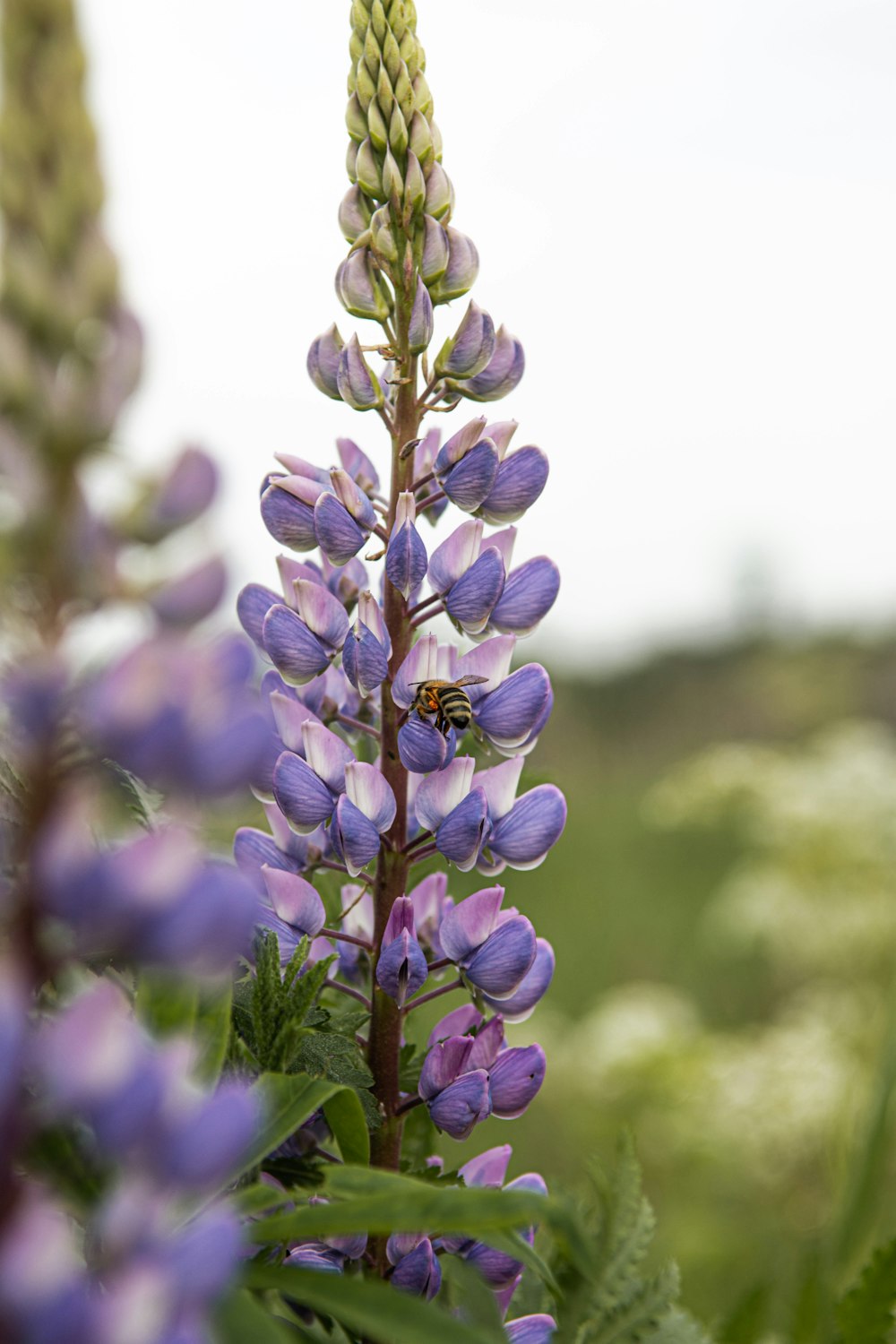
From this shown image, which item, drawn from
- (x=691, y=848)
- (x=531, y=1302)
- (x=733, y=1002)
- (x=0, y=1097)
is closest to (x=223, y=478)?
(x=0, y=1097)

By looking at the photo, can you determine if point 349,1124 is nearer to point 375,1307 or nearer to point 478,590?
point 375,1307

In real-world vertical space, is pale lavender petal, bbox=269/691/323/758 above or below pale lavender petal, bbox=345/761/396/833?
above

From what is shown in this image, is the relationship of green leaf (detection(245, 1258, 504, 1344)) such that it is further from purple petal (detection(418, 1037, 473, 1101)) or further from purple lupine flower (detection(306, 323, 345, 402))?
purple lupine flower (detection(306, 323, 345, 402))

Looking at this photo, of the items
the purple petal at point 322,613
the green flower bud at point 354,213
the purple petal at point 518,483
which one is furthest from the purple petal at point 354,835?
the green flower bud at point 354,213

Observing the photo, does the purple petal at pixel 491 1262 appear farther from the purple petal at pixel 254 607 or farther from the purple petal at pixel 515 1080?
the purple petal at pixel 254 607

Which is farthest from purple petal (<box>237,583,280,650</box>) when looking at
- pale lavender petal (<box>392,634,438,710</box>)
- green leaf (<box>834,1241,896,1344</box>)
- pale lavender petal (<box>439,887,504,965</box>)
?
green leaf (<box>834,1241,896,1344</box>)

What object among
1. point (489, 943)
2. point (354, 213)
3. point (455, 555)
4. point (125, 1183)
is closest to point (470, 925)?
point (489, 943)
